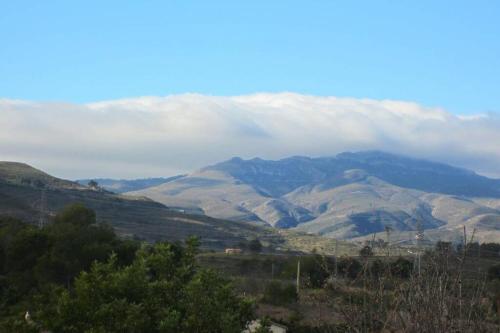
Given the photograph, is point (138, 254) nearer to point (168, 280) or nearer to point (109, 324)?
point (168, 280)

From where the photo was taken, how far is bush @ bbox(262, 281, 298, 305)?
47094 millimetres

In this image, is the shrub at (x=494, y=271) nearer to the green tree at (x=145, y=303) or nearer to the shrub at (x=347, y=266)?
the shrub at (x=347, y=266)

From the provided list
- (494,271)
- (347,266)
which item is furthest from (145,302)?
(494,271)

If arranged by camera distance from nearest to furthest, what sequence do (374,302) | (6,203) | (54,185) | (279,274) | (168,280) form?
(374,302) < (168,280) < (279,274) < (6,203) < (54,185)

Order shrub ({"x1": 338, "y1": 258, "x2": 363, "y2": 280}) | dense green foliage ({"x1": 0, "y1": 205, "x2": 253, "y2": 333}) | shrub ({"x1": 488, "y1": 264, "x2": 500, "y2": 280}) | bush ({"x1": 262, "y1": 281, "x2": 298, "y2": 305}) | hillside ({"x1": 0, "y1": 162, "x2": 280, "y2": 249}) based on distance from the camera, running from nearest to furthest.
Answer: shrub ({"x1": 338, "y1": 258, "x2": 363, "y2": 280}), dense green foliage ({"x1": 0, "y1": 205, "x2": 253, "y2": 333}), bush ({"x1": 262, "y1": 281, "x2": 298, "y2": 305}), shrub ({"x1": 488, "y1": 264, "x2": 500, "y2": 280}), hillside ({"x1": 0, "y1": 162, "x2": 280, "y2": 249})

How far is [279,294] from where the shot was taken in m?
47.6

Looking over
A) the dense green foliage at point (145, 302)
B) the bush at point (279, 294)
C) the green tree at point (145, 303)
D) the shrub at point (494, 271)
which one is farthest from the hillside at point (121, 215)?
the green tree at point (145, 303)

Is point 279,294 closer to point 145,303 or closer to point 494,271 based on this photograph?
point 494,271

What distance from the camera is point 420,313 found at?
A: 370 inches

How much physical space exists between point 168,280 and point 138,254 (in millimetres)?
1850

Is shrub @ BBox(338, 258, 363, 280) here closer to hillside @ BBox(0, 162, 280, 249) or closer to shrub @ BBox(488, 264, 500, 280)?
shrub @ BBox(488, 264, 500, 280)

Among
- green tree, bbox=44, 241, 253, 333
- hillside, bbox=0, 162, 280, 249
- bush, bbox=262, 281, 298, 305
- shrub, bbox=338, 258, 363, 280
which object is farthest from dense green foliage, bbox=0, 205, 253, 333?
hillside, bbox=0, 162, 280, 249

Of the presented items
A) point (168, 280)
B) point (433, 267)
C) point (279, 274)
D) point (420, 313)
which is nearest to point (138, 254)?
point (168, 280)

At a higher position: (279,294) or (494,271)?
(494,271)
